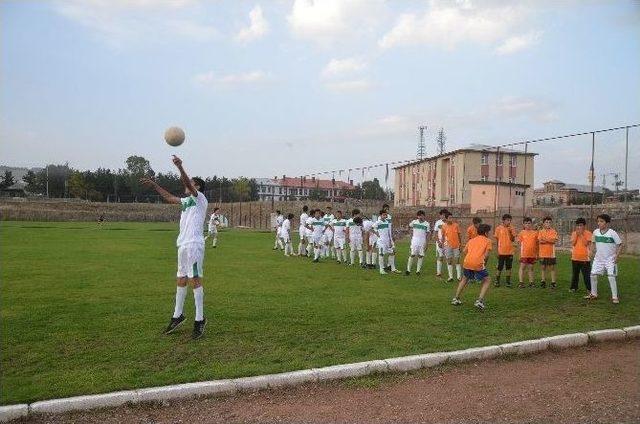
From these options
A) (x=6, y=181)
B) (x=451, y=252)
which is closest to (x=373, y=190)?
(x=451, y=252)

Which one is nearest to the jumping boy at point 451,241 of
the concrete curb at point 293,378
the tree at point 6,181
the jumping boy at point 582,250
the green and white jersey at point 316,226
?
the jumping boy at point 582,250

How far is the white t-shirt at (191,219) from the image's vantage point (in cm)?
798

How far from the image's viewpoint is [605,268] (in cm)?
1187

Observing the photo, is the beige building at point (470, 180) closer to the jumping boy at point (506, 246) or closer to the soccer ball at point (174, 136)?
the jumping boy at point (506, 246)

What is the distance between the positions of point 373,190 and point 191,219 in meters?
31.9

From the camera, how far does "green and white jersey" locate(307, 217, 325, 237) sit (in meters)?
21.0

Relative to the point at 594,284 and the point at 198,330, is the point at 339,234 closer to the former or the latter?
the point at 594,284

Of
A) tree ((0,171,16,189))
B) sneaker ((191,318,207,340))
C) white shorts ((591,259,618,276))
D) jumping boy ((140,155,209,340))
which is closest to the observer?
sneaker ((191,318,207,340))

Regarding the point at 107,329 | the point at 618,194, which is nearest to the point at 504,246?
the point at 107,329

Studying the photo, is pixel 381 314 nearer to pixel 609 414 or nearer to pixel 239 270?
pixel 609 414

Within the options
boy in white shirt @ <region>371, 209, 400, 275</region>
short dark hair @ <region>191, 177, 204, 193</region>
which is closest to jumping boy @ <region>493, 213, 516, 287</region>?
boy in white shirt @ <region>371, 209, 400, 275</region>

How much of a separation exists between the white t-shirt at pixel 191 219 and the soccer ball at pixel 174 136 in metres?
0.84

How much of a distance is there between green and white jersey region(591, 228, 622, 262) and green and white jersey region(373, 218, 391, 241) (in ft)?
22.2

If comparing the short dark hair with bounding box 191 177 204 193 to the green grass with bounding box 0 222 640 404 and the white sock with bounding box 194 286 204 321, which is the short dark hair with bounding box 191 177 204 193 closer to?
the white sock with bounding box 194 286 204 321
